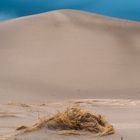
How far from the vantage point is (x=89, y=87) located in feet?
78.7

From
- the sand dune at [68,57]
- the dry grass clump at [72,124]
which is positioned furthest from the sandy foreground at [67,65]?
the dry grass clump at [72,124]

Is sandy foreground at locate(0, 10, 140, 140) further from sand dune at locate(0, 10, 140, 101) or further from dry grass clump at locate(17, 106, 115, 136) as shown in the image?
dry grass clump at locate(17, 106, 115, 136)

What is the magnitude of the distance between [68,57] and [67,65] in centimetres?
224

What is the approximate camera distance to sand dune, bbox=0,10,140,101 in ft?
74.4

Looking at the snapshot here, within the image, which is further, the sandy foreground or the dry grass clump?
the sandy foreground

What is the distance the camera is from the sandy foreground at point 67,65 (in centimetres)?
1504

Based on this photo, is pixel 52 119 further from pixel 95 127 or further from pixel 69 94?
pixel 69 94

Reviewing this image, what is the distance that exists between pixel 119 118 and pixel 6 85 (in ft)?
37.5

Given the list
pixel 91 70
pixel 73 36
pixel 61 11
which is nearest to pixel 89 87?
pixel 91 70

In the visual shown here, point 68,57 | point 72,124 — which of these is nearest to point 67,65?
point 68,57

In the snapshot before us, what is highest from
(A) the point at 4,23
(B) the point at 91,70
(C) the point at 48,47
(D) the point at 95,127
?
(A) the point at 4,23

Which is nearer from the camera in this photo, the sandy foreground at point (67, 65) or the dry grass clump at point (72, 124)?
the dry grass clump at point (72, 124)

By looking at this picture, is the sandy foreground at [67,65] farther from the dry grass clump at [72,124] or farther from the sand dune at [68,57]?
the dry grass clump at [72,124]

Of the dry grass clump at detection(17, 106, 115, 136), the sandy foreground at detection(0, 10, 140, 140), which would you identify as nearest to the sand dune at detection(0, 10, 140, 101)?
the sandy foreground at detection(0, 10, 140, 140)
